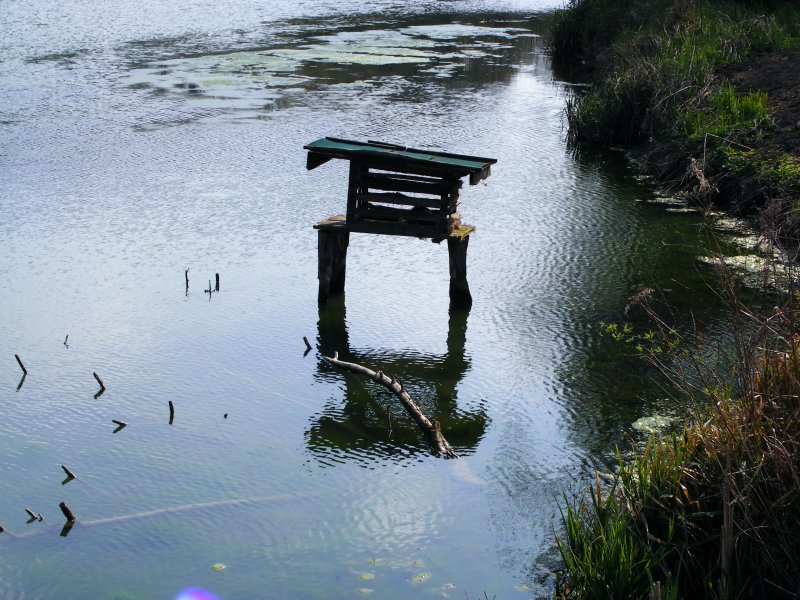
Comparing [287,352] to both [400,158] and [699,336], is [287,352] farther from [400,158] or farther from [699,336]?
[699,336]

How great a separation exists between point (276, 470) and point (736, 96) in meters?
10.9

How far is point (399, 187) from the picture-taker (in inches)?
356

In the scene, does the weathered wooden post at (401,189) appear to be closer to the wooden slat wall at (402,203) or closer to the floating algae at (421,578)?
the wooden slat wall at (402,203)

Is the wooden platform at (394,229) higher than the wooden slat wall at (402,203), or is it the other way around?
the wooden slat wall at (402,203)

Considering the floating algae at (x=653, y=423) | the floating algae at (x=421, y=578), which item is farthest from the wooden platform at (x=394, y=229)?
the floating algae at (x=421, y=578)

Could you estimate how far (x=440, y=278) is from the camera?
1038cm

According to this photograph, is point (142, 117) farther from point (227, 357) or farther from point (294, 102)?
point (227, 357)

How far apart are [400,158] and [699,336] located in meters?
3.95

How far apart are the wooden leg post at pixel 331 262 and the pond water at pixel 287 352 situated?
0.20 metres

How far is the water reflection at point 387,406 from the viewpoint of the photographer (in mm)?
7125

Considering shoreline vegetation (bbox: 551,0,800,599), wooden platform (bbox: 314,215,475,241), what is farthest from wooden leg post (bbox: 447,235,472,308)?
shoreline vegetation (bbox: 551,0,800,599)

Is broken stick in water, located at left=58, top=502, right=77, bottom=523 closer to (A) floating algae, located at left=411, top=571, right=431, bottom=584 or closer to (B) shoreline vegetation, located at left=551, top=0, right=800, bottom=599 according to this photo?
(A) floating algae, located at left=411, top=571, right=431, bottom=584

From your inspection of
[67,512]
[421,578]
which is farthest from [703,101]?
[67,512]

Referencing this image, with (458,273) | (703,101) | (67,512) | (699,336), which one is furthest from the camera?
(703,101)
